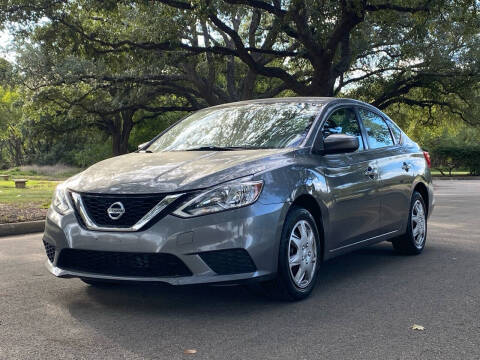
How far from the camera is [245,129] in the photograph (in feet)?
18.5

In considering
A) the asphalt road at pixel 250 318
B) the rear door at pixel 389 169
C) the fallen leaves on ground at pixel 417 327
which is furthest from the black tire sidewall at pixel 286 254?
the rear door at pixel 389 169

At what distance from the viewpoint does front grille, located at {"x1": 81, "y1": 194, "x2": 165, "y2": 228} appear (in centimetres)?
427

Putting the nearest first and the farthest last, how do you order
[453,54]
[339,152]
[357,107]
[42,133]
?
[339,152]
[357,107]
[453,54]
[42,133]

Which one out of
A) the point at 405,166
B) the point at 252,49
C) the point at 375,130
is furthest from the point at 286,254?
the point at 252,49

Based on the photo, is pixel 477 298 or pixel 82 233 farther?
pixel 477 298

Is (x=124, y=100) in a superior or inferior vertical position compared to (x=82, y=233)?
superior

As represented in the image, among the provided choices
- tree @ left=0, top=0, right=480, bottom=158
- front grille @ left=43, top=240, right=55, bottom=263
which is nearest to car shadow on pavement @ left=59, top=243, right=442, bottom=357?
front grille @ left=43, top=240, right=55, bottom=263

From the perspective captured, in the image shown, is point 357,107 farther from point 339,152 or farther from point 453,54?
point 453,54

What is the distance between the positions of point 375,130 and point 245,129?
171 cm

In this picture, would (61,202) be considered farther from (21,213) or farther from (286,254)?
(21,213)

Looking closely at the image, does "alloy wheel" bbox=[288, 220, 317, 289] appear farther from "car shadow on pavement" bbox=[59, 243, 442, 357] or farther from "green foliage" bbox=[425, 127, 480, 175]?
"green foliage" bbox=[425, 127, 480, 175]

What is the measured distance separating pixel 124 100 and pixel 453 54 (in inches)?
611

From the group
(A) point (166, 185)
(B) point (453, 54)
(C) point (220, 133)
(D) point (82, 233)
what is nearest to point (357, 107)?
(C) point (220, 133)

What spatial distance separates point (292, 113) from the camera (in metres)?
5.79
